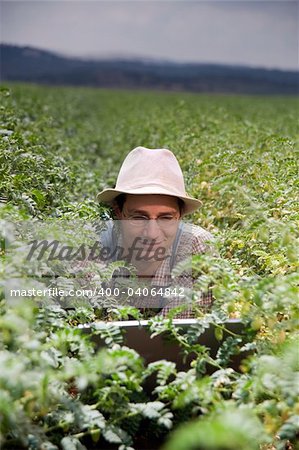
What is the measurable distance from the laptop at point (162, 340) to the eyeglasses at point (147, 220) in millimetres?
630

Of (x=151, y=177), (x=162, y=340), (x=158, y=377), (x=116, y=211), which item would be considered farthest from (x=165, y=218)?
(x=158, y=377)

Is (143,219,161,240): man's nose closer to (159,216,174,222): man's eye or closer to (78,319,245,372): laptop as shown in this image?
(159,216,174,222): man's eye

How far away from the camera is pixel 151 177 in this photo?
318 centimetres

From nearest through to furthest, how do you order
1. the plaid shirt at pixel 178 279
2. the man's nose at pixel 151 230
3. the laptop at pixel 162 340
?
the laptop at pixel 162 340 → the plaid shirt at pixel 178 279 → the man's nose at pixel 151 230

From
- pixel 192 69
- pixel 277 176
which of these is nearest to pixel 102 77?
pixel 192 69

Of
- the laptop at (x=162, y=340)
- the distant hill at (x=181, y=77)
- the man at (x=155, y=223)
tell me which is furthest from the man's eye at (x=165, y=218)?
the distant hill at (x=181, y=77)

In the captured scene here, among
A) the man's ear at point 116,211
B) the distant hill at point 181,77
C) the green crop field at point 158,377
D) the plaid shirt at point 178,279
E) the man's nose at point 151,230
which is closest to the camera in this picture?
the green crop field at point 158,377

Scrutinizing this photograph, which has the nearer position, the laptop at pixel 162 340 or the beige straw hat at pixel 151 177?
the laptop at pixel 162 340

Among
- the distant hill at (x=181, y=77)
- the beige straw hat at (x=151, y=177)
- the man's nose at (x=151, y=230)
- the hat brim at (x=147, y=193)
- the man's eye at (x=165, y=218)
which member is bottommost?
the man's nose at (x=151, y=230)

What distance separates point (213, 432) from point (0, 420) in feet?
2.43

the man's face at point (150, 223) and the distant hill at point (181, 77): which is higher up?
the distant hill at point (181, 77)

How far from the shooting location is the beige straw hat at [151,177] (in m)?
3.13

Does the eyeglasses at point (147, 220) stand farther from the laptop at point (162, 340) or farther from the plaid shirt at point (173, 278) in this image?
the laptop at point (162, 340)

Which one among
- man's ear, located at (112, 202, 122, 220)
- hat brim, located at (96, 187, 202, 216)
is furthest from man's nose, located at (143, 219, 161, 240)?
man's ear, located at (112, 202, 122, 220)
